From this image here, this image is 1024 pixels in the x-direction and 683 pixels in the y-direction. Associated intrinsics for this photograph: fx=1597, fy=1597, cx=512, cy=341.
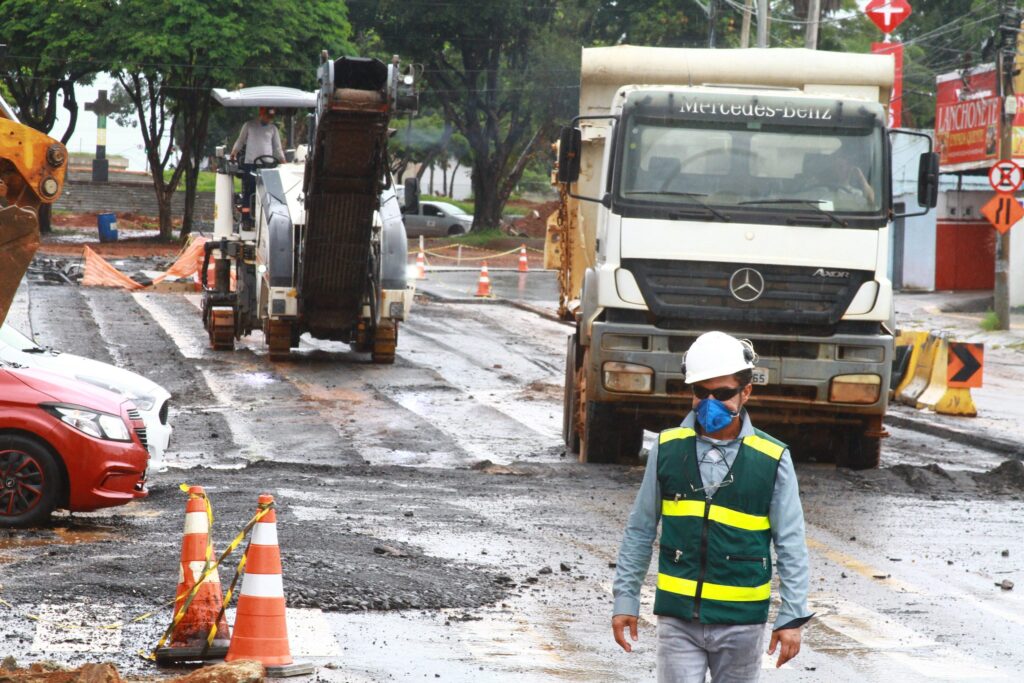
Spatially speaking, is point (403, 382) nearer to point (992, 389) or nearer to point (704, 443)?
point (992, 389)

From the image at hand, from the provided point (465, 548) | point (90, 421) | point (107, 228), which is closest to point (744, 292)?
point (465, 548)

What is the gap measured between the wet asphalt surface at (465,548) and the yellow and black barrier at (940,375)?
1877mm

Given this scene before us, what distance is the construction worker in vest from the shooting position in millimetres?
5098

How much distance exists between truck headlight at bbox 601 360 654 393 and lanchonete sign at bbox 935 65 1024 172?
25.5 m

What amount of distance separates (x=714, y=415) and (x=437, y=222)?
5887cm

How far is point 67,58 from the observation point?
48.4 meters

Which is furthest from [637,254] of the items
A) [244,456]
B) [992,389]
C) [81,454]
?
[992,389]

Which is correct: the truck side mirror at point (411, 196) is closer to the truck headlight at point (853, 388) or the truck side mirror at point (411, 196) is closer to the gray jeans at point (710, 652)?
the truck headlight at point (853, 388)

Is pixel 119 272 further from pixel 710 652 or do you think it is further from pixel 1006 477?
pixel 710 652

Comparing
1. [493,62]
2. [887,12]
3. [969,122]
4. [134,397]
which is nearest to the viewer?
[134,397]

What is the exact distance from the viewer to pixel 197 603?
287 inches

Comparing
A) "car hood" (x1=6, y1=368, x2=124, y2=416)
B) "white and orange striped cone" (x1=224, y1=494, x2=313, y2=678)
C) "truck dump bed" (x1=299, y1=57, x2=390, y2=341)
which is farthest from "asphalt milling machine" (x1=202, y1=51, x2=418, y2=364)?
"white and orange striped cone" (x1=224, y1=494, x2=313, y2=678)

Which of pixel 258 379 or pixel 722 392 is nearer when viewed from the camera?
pixel 722 392

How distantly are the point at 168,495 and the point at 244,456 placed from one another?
8.10ft
